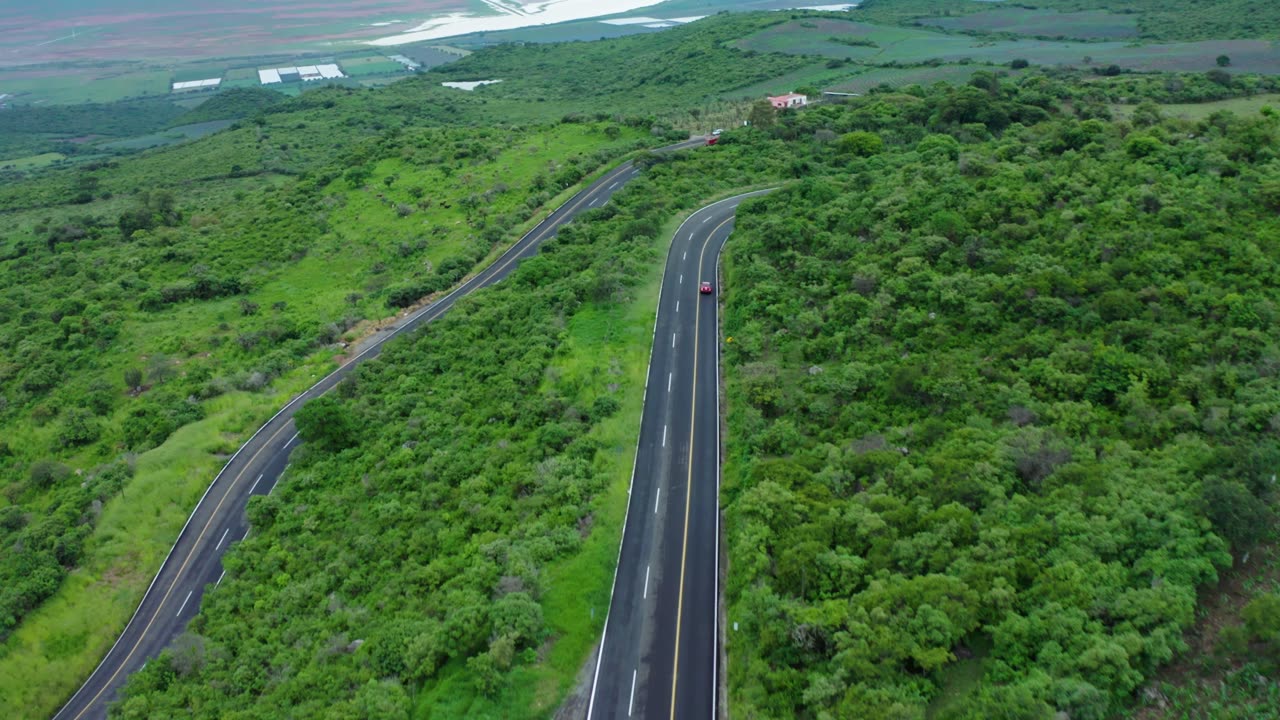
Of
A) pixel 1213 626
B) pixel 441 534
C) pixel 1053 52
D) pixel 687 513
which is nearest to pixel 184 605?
pixel 441 534

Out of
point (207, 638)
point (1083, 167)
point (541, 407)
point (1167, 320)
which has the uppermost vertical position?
point (1083, 167)

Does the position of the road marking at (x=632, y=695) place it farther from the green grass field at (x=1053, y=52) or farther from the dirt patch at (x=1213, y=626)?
the green grass field at (x=1053, y=52)

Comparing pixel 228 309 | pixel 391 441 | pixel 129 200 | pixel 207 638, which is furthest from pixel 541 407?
pixel 129 200

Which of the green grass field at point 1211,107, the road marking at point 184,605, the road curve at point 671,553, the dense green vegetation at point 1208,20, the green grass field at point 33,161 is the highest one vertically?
the dense green vegetation at point 1208,20

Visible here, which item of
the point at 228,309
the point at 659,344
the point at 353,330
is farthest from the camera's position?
the point at 228,309

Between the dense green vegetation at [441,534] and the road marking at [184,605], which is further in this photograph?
the road marking at [184,605]

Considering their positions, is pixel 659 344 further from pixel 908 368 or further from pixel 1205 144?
pixel 1205 144

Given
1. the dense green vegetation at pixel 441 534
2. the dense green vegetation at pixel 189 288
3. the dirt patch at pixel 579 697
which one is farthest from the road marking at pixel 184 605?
the dirt patch at pixel 579 697
